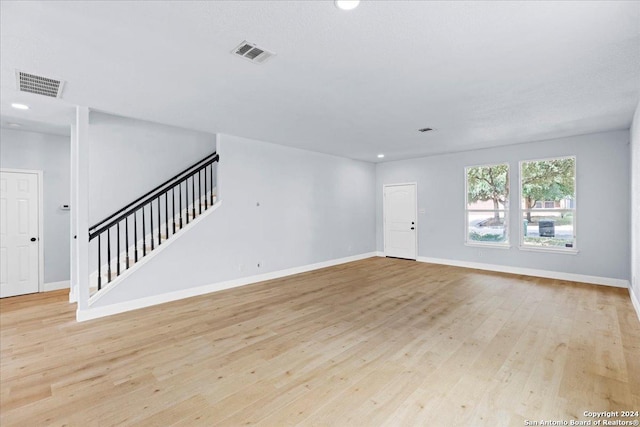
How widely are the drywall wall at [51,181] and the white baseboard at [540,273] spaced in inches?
313

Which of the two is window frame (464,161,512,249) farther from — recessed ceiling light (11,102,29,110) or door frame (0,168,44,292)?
door frame (0,168,44,292)

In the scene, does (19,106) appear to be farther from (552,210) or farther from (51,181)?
(552,210)

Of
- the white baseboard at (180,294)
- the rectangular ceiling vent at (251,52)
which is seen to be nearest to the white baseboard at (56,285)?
the white baseboard at (180,294)

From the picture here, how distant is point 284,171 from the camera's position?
625 cm

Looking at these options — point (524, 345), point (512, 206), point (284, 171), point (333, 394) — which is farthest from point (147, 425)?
point (512, 206)

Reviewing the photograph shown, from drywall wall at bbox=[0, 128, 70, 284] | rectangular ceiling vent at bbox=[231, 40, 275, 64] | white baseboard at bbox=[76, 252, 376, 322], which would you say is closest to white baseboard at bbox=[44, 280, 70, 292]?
drywall wall at bbox=[0, 128, 70, 284]

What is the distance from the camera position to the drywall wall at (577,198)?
5121 mm

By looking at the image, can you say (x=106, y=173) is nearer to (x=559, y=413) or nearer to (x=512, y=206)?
(x=559, y=413)

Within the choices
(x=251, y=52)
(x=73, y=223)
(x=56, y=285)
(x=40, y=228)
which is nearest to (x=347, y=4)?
(x=251, y=52)

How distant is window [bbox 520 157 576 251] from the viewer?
5.61m

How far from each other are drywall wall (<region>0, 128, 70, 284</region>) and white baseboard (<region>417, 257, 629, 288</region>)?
7959 millimetres

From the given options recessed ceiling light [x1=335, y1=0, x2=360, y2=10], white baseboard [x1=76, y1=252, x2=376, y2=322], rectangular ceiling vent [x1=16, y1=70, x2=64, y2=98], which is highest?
rectangular ceiling vent [x1=16, y1=70, x2=64, y2=98]

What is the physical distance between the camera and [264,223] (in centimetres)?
586

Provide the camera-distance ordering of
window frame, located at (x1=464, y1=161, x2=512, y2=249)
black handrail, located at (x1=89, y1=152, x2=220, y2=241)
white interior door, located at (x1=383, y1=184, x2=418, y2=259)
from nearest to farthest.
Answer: black handrail, located at (x1=89, y1=152, x2=220, y2=241), window frame, located at (x1=464, y1=161, x2=512, y2=249), white interior door, located at (x1=383, y1=184, x2=418, y2=259)
